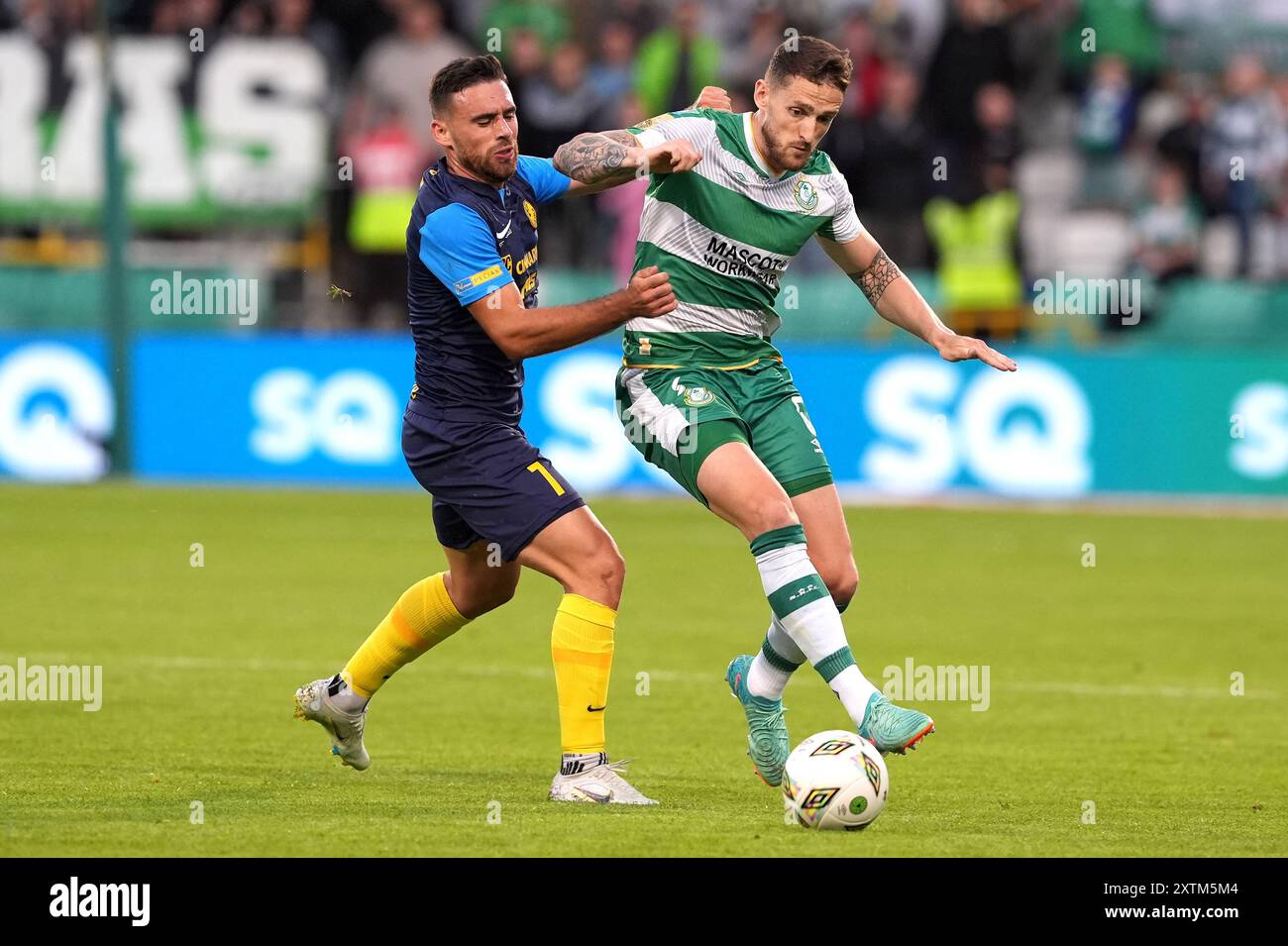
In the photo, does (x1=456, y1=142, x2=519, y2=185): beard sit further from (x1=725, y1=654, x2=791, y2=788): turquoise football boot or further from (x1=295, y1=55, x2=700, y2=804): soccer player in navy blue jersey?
(x1=725, y1=654, x2=791, y2=788): turquoise football boot

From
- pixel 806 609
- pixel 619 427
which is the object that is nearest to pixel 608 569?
pixel 806 609

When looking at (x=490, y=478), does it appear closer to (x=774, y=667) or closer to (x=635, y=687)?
(x=774, y=667)

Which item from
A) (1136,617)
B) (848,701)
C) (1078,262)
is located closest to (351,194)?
(1078,262)

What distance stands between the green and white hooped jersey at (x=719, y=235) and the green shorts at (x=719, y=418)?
0.07 meters

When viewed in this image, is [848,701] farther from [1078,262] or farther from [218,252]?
[218,252]

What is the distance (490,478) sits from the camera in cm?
706

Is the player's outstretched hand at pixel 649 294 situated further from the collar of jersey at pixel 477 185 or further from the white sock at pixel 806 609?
the white sock at pixel 806 609

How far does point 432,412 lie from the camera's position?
23.8ft

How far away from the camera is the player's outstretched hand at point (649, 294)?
21.9ft

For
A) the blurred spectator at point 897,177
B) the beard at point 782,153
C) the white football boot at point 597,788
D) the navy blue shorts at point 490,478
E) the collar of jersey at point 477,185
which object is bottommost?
the white football boot at point 597,788

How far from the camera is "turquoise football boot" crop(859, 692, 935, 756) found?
6480 millimetres

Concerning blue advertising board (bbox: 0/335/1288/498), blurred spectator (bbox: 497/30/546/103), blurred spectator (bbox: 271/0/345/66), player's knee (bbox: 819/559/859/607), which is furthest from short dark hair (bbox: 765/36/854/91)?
blurred spectator (bbox: 271/0/345/66)

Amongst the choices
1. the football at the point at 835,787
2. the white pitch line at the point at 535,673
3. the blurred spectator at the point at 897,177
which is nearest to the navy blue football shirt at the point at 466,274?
the football at the point at 835,787

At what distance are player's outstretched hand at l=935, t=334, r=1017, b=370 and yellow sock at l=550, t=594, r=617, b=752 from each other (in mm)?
1487
